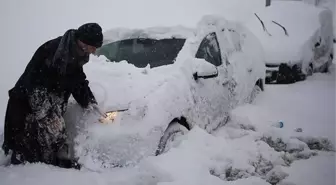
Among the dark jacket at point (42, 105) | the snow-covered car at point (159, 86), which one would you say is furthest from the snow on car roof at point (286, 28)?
the dark jacket at point (42, 105)

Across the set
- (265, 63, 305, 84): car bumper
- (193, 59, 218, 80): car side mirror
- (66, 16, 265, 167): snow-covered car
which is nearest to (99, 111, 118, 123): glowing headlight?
(66, 16, 265, 167): snow-covered car

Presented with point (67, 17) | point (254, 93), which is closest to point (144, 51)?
point (254, 93)

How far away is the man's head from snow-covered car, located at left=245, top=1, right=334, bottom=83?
242 inches

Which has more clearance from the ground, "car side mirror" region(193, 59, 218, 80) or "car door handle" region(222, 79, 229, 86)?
"car side mirror" region(193, 59, 218, 80)

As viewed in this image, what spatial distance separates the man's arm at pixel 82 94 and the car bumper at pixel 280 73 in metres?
6.14

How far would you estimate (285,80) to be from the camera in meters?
8.57

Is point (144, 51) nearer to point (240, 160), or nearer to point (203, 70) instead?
point (203, 70)

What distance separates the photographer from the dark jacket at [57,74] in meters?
3.17

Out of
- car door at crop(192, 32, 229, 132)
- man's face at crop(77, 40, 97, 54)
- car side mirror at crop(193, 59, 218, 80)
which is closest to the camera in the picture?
man's face at crop(77, 40, 97, 54)

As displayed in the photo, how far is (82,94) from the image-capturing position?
3338 millimetres

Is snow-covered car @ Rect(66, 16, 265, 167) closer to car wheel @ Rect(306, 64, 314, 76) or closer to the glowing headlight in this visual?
the glowing headlight

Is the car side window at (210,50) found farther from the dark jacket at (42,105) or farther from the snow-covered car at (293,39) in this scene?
the snow-covered car at (293,39)

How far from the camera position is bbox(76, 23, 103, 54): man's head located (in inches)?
126

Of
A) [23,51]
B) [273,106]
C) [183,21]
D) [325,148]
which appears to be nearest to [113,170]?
[325,148]
